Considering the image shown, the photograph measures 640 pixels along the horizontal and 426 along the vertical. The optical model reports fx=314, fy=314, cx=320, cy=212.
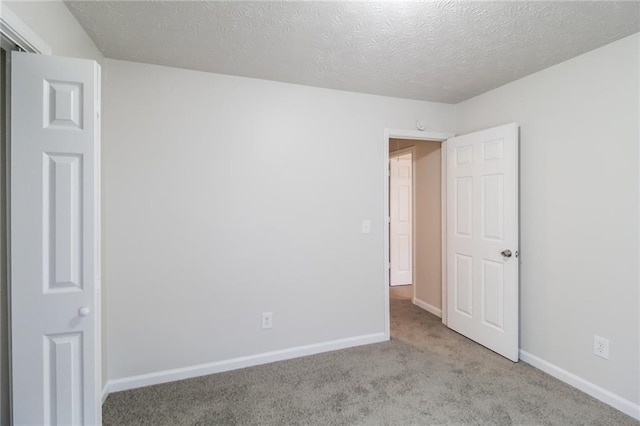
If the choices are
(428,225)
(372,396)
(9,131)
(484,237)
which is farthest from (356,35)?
(428,225)

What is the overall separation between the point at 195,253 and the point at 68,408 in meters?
1.20

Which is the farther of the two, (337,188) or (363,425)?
(337,188)

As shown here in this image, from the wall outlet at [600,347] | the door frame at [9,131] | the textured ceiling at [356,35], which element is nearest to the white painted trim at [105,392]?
the door frame at [9,131]

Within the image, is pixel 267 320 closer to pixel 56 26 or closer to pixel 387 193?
pixel 387 193

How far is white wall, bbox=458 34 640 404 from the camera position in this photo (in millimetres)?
1997

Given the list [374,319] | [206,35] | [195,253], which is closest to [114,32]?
[206,35]

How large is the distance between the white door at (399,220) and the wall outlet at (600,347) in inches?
116

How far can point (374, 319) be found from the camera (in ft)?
10.00

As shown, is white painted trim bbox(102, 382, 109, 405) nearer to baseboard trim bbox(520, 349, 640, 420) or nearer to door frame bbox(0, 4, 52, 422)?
door frame bbox(0, 4, 52, 422)

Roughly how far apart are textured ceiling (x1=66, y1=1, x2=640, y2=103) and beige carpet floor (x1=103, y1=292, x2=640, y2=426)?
7.76ft

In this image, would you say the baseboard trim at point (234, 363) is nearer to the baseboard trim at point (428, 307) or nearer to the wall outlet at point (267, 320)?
the wall outlet at point (267, 320)

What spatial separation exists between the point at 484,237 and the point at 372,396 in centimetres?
171

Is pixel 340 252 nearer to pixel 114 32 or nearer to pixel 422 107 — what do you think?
pixel 422 107

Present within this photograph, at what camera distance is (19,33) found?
126 cm
